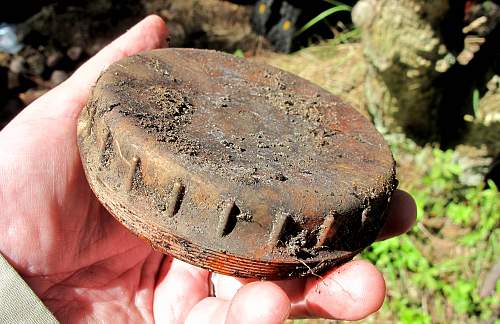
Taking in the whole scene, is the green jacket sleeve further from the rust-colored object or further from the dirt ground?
the dirt ground

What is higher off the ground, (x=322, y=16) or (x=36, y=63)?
(x=322, y=16)

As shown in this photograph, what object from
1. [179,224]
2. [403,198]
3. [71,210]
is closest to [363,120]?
[403,198]

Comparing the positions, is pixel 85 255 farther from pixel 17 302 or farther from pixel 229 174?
pixel 229 174

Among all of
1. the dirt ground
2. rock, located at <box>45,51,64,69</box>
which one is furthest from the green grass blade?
rock, located at <box>45,51,64,69</box>

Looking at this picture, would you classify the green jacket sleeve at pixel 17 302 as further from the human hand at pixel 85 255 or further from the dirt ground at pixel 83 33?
the dirt ground at pixel 83 33

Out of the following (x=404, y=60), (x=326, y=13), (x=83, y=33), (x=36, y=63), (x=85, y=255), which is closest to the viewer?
(x=85, y=255)

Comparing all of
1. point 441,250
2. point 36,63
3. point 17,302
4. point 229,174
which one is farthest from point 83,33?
point 229,174
